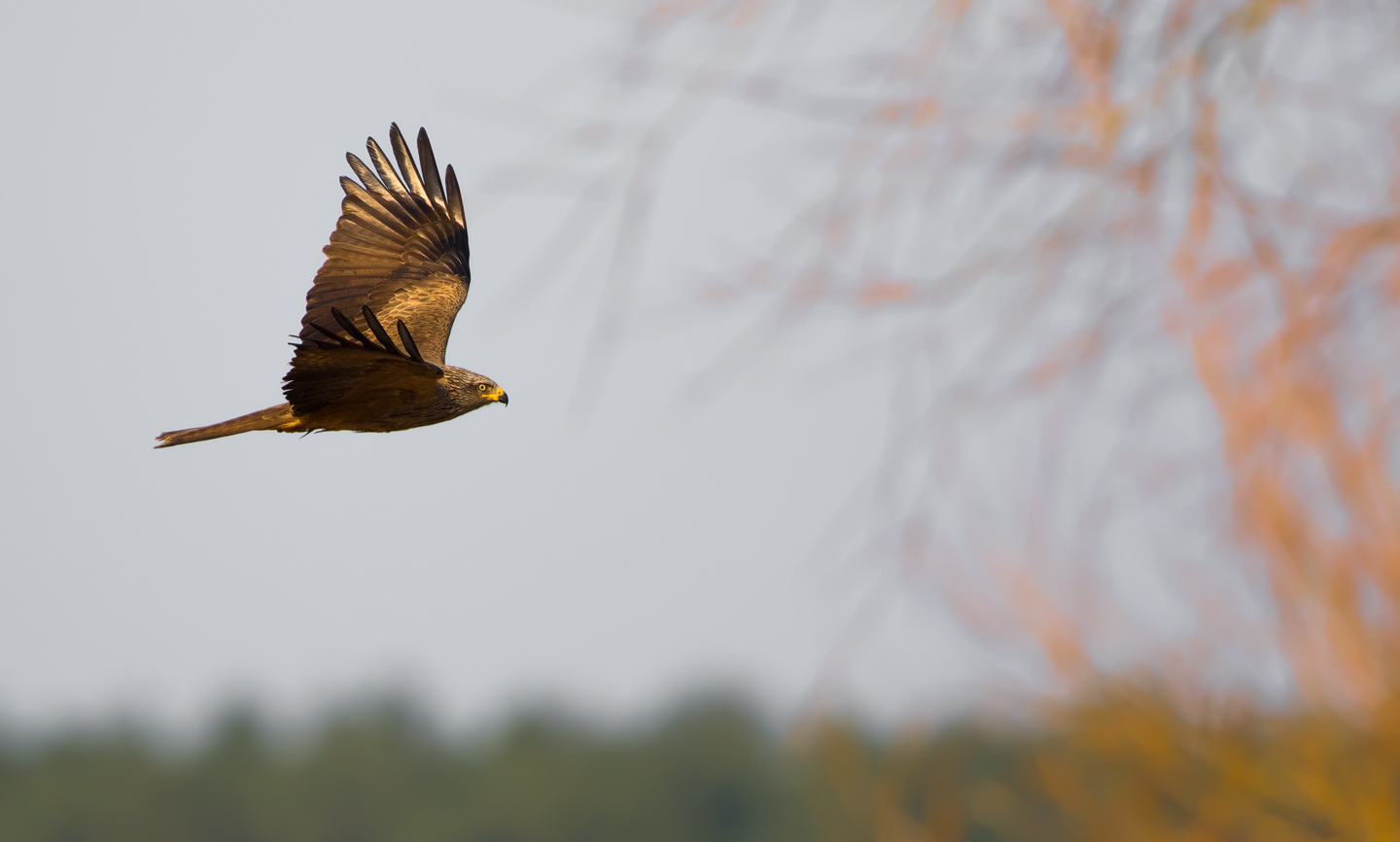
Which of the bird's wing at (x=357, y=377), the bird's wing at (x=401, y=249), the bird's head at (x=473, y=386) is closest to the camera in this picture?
the bird's wing at (x=357, y=377)

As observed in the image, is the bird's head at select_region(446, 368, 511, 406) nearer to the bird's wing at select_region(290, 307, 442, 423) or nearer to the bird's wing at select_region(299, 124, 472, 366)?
the bird's wing at select_region(290, 307, 442, 423)

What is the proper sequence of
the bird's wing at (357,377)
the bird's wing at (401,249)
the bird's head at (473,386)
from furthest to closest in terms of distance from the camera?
the bird's wing at (401,249), the bird's head at (473,386), the bird's wing at (357,377)

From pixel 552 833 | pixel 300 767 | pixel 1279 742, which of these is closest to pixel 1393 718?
pixel 1279 742

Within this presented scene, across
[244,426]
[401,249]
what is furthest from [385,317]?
[244,426]

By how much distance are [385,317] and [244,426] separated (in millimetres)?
920

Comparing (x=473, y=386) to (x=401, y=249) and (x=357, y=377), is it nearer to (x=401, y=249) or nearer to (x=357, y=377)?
(x=357, y=377)

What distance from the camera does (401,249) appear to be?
127 inches

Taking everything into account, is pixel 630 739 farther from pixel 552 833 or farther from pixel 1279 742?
pixel 1279 742

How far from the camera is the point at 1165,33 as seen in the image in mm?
3342

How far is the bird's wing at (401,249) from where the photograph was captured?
2.80 m

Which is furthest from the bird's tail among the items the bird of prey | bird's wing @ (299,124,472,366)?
bird's wing @ (299,124,472,366)

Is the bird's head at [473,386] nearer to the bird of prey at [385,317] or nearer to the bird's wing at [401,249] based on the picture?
the bird of prey at [385,317]

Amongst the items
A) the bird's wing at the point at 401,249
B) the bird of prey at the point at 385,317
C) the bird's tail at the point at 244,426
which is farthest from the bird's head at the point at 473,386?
the bird's wing at the point at 401,249

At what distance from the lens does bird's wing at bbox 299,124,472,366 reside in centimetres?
280
